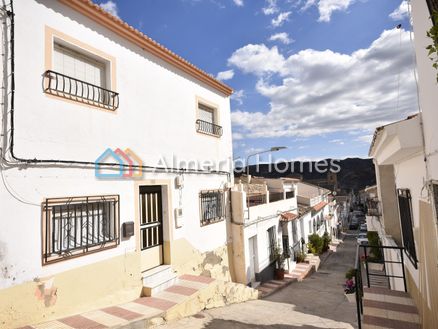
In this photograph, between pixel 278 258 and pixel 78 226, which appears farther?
pixel 278 258

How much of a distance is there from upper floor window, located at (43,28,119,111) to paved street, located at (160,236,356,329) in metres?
4.98

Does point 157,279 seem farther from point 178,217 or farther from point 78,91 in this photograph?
point 78,91

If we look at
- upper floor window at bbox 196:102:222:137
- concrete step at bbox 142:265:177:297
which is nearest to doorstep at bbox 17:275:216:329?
concrete step at bbox 142:265:177:297

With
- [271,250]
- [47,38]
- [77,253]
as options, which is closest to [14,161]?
[77,253]

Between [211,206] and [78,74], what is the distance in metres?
5.92

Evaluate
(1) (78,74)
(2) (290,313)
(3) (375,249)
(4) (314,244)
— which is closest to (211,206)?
(2) (290,313)

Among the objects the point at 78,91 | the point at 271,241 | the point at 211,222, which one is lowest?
the point at 271,241

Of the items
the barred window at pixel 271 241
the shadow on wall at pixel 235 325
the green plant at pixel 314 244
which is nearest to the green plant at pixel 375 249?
the barred window at pixel 271 241

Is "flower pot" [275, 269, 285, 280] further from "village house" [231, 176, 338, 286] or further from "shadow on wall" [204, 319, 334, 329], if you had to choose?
"shadow on wall" [204, 319, 334, 329]

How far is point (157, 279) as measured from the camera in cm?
740

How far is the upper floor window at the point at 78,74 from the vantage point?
5.59m

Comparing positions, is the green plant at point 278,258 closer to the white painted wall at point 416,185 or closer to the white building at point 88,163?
the white building at point 88,163

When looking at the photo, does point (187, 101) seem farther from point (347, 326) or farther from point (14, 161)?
point (347, 326)

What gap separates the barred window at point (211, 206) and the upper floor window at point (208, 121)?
7.21ft
